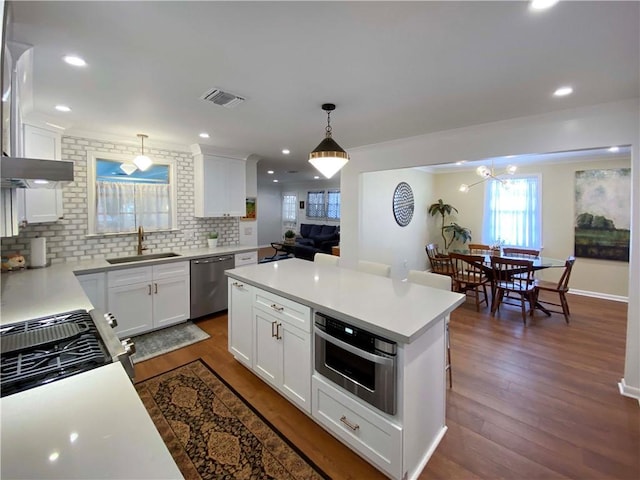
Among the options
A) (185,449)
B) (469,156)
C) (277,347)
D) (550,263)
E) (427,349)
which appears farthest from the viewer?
(550,263)

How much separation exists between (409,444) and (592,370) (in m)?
2.47

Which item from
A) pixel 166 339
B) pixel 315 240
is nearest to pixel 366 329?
pixel 166 339

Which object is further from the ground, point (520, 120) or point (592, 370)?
point (520, 120)

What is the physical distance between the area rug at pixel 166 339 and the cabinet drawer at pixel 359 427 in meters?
2.01

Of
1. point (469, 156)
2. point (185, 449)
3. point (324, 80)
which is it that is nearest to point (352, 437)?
point (185, 449)

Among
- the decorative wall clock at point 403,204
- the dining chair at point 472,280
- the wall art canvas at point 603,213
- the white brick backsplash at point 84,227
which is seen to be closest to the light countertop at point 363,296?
the white brick backsplash at point 84,227

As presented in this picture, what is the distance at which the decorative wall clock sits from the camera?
5.67 metres

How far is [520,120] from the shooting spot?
2.95 metres

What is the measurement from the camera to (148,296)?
354 cm

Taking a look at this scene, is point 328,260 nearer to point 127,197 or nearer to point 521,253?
point 127,197

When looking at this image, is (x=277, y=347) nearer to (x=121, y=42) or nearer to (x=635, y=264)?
(x=121, y=42)

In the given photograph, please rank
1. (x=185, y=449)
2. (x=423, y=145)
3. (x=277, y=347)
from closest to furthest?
1. (x=185, y=449)
2. (x=277, y=347)
3. (x=423, y=145)

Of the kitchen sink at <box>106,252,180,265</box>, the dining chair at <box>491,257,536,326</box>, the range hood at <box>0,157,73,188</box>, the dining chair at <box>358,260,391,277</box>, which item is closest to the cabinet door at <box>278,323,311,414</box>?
the dining chair at <box>358,260,391,277</box>

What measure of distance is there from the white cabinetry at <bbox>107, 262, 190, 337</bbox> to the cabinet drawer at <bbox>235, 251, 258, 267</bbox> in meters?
0.74
